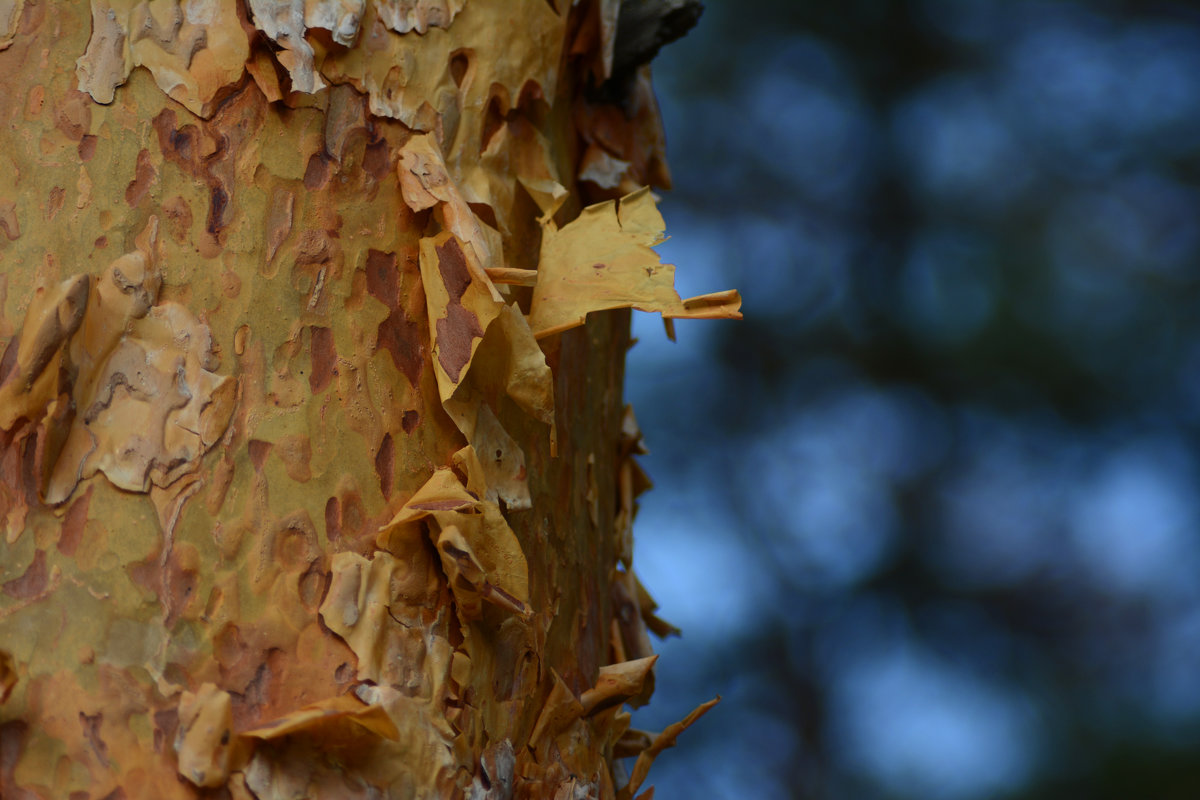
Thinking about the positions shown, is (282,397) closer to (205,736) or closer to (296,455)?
(296,455)

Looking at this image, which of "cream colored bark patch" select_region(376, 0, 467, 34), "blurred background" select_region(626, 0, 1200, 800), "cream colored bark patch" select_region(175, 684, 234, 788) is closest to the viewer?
"cream colored bark patch" select_region(175, 684, 234, 788)

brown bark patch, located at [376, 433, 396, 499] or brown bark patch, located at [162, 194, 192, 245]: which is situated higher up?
brown bark patch, located at [162, 194, 192, 245]

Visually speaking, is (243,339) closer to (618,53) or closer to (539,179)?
(539,179)

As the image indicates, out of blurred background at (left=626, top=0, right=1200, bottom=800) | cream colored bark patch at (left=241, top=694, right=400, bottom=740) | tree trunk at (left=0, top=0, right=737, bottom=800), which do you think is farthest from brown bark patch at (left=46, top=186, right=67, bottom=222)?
blurred background at (left=626, top=0, right=1200, bottom=800)

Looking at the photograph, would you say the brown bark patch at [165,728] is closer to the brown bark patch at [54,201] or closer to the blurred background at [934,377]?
the brown bark patch at [54,201]

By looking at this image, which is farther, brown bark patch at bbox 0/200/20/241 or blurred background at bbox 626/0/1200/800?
blurred background at bbox 626/0/1200/800

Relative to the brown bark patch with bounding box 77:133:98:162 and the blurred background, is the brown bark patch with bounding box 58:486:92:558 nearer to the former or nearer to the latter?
the brown bark patch with bounding box 77:133:98:162

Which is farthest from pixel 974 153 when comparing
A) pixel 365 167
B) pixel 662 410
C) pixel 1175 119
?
pixel 365 167
